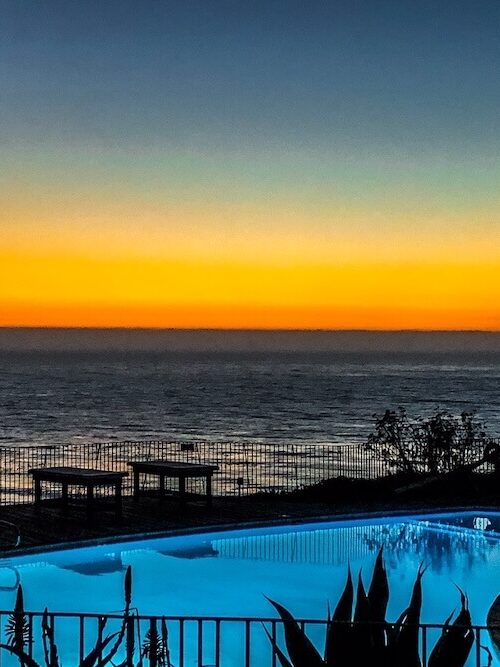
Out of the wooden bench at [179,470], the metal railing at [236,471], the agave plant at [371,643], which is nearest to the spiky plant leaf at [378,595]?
the agave plant at [371,643]

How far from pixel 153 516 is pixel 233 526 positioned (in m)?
1.41

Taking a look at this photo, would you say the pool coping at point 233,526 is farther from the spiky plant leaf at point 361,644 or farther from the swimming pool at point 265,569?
the spiky plant leaf at point 361,644

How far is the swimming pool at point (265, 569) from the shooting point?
12.8 meters

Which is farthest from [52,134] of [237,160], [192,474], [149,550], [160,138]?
[149,550]

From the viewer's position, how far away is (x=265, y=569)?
14.2 metres

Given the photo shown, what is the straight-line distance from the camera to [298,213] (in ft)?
93.2

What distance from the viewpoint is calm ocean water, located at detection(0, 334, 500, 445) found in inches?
2210

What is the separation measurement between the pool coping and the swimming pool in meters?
0.07

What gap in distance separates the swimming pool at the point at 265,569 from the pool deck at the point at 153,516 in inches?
6.5

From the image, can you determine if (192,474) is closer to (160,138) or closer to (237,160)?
(160,138)

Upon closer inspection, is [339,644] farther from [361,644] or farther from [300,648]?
[300,648]

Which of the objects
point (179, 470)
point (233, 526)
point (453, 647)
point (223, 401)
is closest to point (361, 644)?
point (453, 647)

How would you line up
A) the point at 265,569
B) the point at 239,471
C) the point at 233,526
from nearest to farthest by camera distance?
the point at 265,569 → the point at 233,526 → the point at 239,471

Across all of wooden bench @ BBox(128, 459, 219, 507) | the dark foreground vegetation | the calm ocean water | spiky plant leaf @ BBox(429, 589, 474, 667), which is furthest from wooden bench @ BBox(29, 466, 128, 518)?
the calm ocean water
